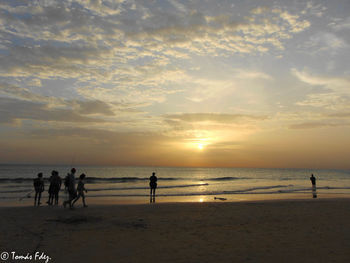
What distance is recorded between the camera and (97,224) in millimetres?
10414

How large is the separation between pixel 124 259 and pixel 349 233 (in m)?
7.73

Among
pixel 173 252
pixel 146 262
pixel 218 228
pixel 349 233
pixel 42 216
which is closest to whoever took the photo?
pixel 146 262

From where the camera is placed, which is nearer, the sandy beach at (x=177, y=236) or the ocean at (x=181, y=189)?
the sandy beach at (x=177, y=236)

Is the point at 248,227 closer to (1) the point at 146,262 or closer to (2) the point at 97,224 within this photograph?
(1) the point at 146,262

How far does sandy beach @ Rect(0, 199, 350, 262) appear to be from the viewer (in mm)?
6719

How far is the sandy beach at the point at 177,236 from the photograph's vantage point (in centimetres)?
672

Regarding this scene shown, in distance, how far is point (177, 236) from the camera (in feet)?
28.2

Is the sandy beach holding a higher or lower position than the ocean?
higher

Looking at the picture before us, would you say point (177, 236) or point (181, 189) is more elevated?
point (177, 236)

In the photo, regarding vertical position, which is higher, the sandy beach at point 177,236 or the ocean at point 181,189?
the sandy beach at point 177,236

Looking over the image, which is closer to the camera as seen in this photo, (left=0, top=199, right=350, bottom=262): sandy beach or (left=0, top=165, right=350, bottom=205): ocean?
(left=0, top=199, right=350, bottom=262): sandy beach

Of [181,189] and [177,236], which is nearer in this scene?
[177,236]

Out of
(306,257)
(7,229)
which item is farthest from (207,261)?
(7,229)

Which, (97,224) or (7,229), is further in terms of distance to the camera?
(97,224)
